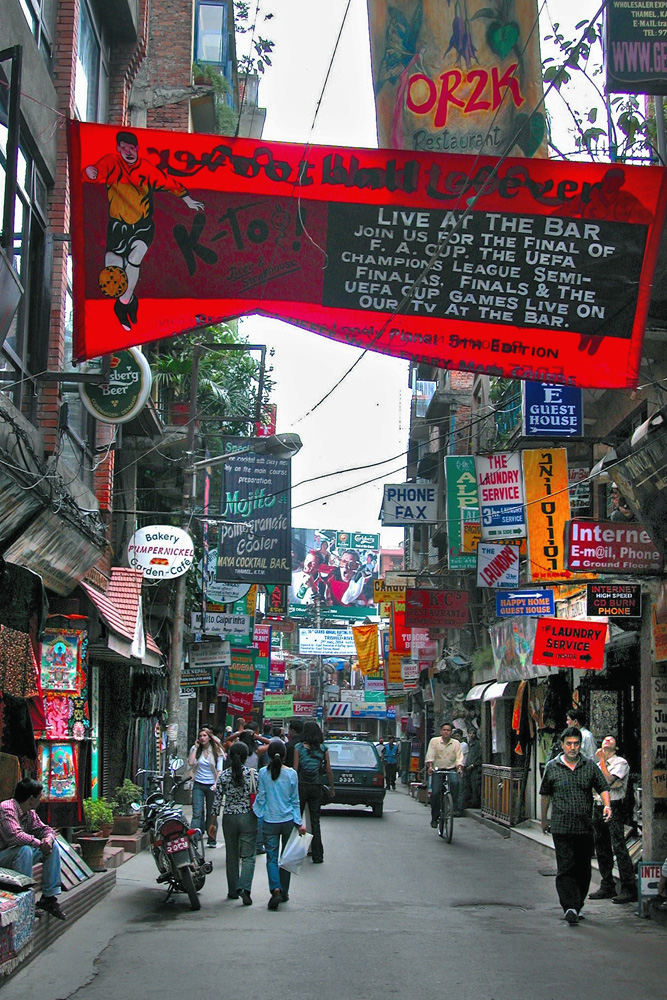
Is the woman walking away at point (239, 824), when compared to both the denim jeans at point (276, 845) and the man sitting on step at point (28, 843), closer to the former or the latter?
the denim jeans at point (276, 845)

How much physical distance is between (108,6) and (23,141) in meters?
5.48

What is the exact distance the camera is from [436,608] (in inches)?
1041

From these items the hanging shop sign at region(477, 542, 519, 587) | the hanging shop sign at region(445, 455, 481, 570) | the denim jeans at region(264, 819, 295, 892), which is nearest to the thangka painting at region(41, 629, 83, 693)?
the denim jeans at region(264, 819, 295, 892)

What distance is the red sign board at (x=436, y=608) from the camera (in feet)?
86.2

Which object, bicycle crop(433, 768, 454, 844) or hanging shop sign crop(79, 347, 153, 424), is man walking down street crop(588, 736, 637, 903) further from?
hanging shop sign crop(79, 347, 153, 424)

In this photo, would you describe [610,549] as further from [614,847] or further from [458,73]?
[458,73]

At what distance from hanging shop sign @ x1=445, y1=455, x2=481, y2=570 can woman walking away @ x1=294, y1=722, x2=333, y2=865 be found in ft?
31.4

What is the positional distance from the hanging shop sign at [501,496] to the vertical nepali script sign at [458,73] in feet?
39.2

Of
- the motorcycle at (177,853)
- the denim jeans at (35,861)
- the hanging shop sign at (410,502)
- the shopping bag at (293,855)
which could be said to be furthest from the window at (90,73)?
the hanging shop sign at (410,502)

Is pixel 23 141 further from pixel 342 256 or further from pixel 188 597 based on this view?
pixel 188 597

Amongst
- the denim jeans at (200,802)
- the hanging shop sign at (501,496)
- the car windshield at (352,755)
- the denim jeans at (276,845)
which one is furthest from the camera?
the car windshield at (352,755)

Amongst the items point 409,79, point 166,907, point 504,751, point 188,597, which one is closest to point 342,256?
point 409,79

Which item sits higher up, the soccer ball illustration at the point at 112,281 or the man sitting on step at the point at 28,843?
the soccer ball illustration at the point at 112,281

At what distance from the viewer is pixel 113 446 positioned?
18703mm
